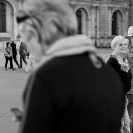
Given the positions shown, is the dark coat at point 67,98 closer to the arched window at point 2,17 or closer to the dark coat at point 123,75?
A: the dark coat at point 123,75

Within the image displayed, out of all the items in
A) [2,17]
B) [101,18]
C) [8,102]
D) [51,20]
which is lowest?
[8,102]

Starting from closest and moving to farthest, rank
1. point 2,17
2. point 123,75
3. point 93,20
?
point 123,75 → point 2,17 → point 93,20

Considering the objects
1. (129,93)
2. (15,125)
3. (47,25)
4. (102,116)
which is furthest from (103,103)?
(15,125)

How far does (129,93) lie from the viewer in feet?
14.9

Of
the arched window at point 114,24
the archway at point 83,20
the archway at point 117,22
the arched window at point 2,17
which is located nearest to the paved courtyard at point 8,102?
the arched window at point 2,17

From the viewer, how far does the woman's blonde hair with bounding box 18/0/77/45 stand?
1521 millimetres

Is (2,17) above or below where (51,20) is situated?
above

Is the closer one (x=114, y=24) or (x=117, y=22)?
(x=114, y=24)

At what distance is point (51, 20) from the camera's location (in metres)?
1.52

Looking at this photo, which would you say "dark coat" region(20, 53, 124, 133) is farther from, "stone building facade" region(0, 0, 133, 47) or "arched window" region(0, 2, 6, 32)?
"stone building facade" region(0, 0, 133, 47)

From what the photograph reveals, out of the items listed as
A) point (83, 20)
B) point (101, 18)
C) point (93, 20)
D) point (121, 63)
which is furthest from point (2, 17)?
point (121, 63)

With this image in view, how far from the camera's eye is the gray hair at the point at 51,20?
1521 mm

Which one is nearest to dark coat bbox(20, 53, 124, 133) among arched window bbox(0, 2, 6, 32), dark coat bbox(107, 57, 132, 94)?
dark coat bbox(107, 57, 132, 94)

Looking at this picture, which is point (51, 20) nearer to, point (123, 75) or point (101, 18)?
point (123, 75)
